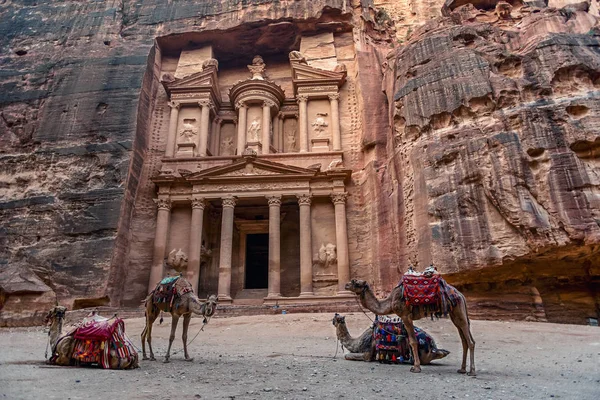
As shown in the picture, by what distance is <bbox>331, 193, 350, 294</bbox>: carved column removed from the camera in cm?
1880

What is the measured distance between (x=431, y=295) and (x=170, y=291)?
458 cm

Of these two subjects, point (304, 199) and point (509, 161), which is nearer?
A: point (509, 161)

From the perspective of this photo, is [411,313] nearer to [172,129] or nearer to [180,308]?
[180,308]

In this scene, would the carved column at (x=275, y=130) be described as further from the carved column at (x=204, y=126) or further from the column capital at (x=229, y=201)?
the column capital at (x=229, y=201)

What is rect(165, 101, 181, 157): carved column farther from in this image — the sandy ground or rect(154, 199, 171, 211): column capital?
the sandy ground

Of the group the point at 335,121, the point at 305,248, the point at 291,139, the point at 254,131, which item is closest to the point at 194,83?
the point at 254,131

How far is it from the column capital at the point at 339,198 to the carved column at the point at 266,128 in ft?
16.3

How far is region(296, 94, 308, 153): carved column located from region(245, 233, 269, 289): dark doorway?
538 cm

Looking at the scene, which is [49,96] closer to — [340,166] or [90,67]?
[90,67]

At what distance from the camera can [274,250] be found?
63.2 ft

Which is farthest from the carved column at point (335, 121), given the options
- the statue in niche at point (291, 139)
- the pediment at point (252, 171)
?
the statue in niche at point (291, 139)

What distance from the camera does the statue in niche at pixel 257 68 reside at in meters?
24.9

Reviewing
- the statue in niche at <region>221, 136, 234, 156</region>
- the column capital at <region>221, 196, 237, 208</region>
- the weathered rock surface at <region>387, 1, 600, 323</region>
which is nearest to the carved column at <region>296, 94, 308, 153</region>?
the statue in niche at <region>221, 136, 234, 156</region>

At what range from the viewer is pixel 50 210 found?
18797 millimetres
